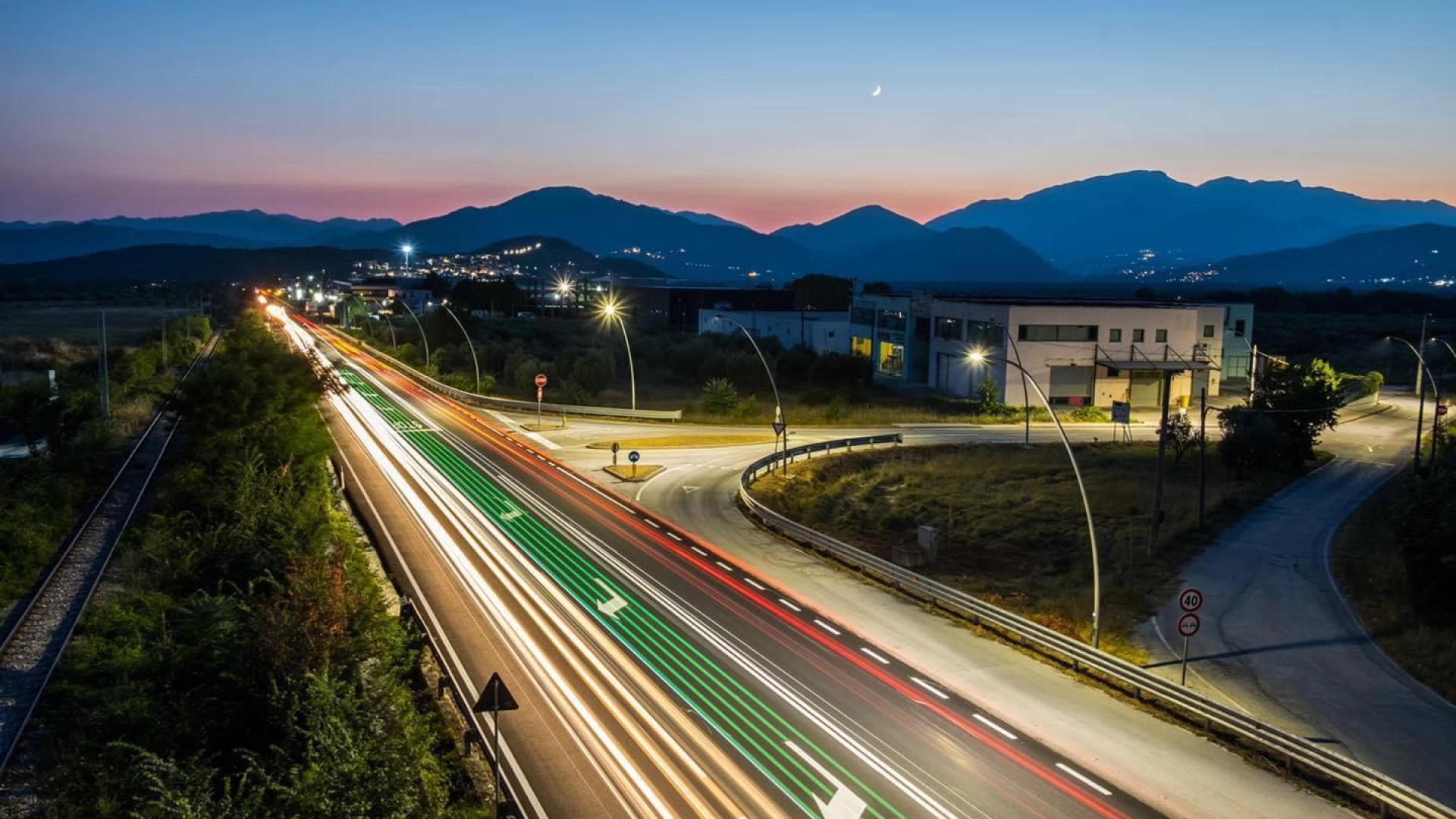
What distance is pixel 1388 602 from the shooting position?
24438mm

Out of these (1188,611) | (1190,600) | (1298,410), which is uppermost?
(1298,410)

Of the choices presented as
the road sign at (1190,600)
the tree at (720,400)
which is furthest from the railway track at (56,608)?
the tree at (720,400)

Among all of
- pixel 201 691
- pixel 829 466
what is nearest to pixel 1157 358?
pixel 829 466

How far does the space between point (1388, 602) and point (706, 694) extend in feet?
61.6

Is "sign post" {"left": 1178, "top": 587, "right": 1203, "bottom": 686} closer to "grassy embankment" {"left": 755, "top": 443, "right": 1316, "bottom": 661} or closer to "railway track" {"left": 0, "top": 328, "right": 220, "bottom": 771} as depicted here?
"grassy embankment" {"left": 755, "top": 443, "right": 1316, "bottom": 661}

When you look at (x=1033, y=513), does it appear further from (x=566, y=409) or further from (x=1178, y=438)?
(x=566, y=409)

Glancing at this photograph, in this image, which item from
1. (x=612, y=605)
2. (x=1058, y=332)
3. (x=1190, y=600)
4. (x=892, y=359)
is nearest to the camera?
(x=1190, y=600)

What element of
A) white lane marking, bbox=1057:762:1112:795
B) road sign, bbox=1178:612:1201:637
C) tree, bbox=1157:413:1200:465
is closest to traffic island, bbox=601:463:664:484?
tree, bbox=1157:413:1200:465

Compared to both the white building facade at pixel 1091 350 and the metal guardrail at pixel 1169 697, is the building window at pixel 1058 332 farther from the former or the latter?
the metal guardrail at pixel 1169 697

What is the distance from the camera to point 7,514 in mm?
26906

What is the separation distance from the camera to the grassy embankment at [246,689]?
42.9 feet

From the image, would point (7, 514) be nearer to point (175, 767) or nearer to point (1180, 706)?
point (175, 767)

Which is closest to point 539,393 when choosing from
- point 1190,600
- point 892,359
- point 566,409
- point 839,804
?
point 566,409

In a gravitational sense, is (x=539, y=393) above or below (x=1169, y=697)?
above
